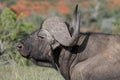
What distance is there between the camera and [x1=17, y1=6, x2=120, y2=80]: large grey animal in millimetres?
7285

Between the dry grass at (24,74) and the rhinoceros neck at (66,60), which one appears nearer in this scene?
the rhinoceros neck at (66,60)

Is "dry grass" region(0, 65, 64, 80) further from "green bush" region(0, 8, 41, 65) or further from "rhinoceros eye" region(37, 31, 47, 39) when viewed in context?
"green bush" region(0, 8, 41, 65)

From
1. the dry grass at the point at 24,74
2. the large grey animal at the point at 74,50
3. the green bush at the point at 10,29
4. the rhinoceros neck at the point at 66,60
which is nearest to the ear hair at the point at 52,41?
the large grey animal at the point at 74,50

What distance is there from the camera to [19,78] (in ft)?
30.8

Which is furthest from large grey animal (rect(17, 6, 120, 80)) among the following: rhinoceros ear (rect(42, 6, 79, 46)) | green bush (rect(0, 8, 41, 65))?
green bush (rect(0, 8, 41, 65))

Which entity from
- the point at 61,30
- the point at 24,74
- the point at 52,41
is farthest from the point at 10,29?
the point at 61,30

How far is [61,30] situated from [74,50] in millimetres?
405

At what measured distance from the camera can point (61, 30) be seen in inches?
294

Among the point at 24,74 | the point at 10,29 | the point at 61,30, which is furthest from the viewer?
the point at 10,29

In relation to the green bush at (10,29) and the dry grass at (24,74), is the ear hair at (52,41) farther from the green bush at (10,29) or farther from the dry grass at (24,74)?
the green bush at (10,29)

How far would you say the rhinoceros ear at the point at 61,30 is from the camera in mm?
7359

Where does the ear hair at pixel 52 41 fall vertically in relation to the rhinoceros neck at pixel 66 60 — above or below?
above

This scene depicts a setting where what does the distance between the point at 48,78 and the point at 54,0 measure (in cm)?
4875

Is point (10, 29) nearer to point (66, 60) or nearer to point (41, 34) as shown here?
point (41, 34)
